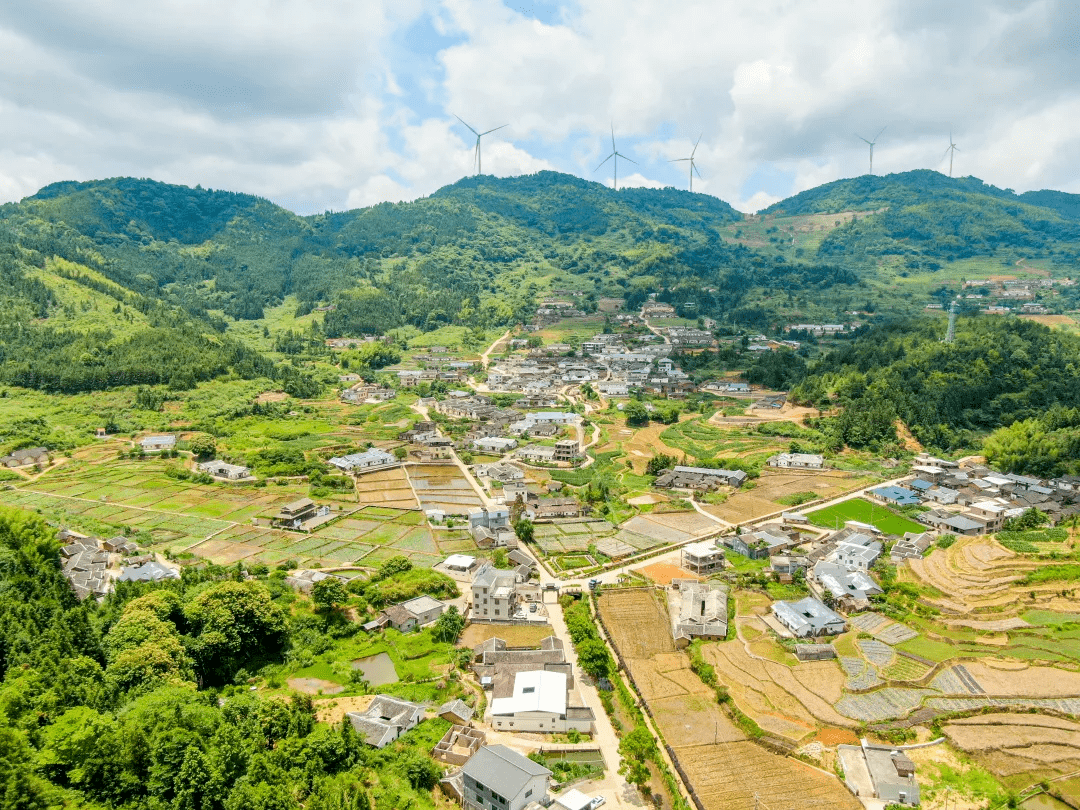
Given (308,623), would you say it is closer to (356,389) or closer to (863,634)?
(863,634)

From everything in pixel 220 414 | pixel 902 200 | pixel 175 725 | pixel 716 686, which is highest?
pixel 902 200

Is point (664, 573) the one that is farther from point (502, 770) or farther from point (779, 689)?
point (502, 770)

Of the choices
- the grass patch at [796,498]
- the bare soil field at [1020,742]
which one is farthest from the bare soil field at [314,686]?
the grass patch at [796,498]

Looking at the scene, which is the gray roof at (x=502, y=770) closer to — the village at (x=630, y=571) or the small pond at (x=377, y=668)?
the village at (x=630, y=571)

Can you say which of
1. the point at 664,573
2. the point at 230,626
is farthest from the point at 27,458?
the point at 664,573

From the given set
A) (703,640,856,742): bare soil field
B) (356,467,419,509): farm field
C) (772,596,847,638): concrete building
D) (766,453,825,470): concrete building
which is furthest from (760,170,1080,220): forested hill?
(703,640,856,742): bare soil field

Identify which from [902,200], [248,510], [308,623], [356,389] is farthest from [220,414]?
[902,200]

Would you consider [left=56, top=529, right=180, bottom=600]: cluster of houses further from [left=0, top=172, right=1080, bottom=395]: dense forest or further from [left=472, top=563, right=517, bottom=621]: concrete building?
[left=0, top=172, right=1080, bottom=395]: dense forest
